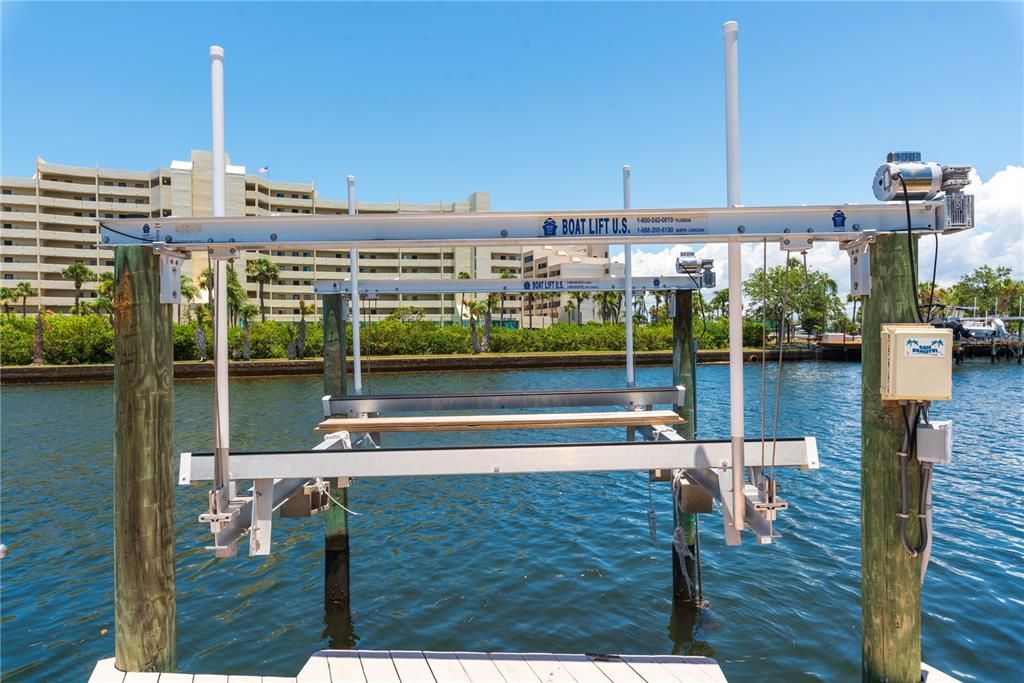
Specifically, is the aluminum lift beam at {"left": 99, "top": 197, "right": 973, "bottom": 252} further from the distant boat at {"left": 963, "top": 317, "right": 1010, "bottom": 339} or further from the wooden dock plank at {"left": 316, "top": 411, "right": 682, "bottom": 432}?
the distant boat at {"left": 963, "top": 317, "right": 1010, "bottom": 339}

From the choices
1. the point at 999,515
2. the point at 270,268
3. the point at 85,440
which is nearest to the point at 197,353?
the point at 270,268

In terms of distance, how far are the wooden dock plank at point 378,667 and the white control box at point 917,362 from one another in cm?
414

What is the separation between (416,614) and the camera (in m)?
8.65

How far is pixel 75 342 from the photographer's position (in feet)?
186

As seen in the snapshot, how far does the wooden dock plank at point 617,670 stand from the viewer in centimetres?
482

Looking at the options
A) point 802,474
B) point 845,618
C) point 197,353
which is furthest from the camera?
point 197,353

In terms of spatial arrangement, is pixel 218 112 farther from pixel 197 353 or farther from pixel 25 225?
pixel 25 225

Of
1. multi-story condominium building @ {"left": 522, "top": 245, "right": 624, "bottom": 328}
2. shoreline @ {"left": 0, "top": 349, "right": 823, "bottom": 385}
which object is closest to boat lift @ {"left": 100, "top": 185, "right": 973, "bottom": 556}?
shoreline @ {"left": 0, "top": 349, "right": 823, "bottom": 385}

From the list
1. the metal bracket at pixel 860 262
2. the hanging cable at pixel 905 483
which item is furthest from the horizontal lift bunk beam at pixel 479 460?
the metal bracket at pixel 860 262

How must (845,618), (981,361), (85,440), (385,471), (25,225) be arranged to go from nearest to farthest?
(385,471), (845,618), (85,440), (981,361), (25,225)

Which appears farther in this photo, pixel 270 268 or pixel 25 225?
pixel 25 225

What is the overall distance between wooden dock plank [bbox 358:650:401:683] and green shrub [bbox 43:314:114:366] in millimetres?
62326

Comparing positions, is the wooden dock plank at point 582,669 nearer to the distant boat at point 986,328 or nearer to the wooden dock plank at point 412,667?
the wooden dock plank at point 412,667

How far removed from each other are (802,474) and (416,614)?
39.3 ft
